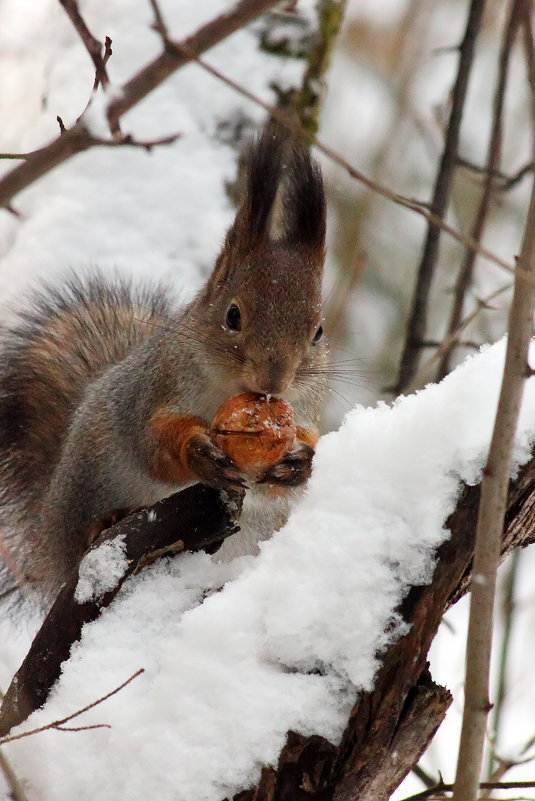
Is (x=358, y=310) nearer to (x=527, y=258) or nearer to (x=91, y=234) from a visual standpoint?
(x=91, y=234)

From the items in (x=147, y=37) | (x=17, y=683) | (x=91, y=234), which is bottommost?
(x=17, y=683)

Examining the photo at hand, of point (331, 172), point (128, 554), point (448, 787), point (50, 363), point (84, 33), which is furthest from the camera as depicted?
point (331, 172)

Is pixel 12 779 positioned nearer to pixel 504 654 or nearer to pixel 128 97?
pixel 128 97

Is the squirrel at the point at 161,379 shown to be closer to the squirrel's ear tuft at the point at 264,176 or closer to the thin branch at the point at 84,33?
the squirrel's ear tuft at the point at 264,176

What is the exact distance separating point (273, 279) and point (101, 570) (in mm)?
586

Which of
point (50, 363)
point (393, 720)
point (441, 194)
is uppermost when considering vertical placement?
point (441, 194)

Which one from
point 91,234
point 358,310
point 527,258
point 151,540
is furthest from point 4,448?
point 358,310

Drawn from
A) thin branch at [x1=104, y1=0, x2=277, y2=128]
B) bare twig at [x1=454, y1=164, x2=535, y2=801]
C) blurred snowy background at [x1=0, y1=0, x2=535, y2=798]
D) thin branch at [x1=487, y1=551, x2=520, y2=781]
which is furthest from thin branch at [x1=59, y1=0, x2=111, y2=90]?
thin branch at [x1=487, y1=551, x2=520, y2=781]

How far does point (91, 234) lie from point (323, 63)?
0.70 meters

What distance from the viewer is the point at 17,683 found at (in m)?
1.21

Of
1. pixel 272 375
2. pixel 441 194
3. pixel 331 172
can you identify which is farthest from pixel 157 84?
pixel 331 172

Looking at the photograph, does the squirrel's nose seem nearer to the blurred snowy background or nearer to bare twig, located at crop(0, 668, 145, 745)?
the blurred snowy background

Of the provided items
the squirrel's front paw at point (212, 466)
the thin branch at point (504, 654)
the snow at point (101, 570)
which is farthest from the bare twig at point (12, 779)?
the thin branch at point (504, 654)

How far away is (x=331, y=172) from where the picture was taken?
2957 mm
